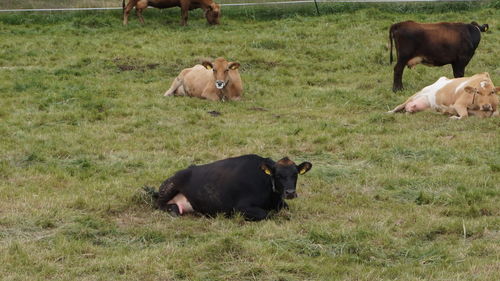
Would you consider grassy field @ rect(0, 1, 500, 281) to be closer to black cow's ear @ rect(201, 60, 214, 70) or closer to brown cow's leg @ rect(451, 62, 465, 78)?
brown cow's leg @ rect(451, 62, 465, 78)

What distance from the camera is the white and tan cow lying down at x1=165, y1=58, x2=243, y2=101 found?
650 inches

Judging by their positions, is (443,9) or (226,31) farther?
→ (443,9)

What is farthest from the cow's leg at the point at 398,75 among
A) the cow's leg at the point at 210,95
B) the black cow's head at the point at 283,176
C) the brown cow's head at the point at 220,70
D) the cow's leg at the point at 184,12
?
the cow's leg at the point at 184,12

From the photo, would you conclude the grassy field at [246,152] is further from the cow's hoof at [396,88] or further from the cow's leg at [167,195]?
the cow's hoof at [396,88]

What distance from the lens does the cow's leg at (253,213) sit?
28.4 ft

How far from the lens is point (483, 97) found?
1414cm

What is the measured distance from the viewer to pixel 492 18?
77.9 feet

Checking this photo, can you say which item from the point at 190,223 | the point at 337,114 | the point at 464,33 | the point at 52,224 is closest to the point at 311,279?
the point at 190,223

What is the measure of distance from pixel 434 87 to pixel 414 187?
5.34 metres

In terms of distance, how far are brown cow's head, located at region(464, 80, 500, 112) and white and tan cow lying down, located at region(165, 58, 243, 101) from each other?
4.46m

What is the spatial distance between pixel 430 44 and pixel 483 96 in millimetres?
2995

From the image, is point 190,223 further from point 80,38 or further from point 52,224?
A: point 80,38

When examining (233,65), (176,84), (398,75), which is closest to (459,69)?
(398,75)

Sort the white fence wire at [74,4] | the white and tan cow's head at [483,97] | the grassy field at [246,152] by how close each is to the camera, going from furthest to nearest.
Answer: the white fence wire at [74,4]
the white and tan cow's head at [483,97]
the grassy field at [246,152]
